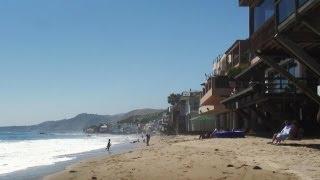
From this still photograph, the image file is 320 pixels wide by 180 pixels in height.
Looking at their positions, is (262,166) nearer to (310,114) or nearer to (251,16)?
(251,16)

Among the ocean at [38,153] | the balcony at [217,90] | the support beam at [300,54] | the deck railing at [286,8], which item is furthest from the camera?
the balcony at [217,90]

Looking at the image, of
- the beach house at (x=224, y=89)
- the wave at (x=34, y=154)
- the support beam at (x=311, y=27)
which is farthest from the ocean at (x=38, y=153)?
the support beam at (x=311, y=27)

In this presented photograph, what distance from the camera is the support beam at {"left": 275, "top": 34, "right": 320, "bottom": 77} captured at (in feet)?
50.2

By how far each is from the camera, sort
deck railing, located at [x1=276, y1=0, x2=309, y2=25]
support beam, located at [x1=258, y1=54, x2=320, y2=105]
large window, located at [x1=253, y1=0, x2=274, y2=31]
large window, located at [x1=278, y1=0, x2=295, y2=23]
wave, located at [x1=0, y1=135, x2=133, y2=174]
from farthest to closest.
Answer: wave, located at [x1=0, y1=135, x2=133, y2=174] → large window, located at [x1=253, y1=0, x2=274, y2=31] → support beam, located at [x1=258, y1=54, x2=320, y2=105] → large window, located at [x1=278, y1=0, x2=295, y2=23] → deck railing, located at [x1=276, y1=0, x2=309, y2=25]

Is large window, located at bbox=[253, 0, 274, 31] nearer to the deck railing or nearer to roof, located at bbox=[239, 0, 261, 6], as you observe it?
roof, located at bbox=[239, 0, 261, 6]

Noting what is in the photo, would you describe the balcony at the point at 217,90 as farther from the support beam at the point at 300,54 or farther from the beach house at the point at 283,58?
the support beam at the point at 300,54

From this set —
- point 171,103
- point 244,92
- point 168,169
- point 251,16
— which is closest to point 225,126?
point 244,92

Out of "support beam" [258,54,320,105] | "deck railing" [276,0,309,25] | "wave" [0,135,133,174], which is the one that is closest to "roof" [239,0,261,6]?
"support beam" [258,54,320,105]

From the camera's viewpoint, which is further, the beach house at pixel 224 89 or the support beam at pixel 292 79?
the beach house at pixel 224 89

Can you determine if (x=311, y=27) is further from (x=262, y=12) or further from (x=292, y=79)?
(x=262, y=12)

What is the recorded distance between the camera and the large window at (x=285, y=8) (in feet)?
50.9

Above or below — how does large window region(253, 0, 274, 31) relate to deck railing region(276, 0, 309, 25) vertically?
above

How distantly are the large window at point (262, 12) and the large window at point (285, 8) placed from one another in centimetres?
139

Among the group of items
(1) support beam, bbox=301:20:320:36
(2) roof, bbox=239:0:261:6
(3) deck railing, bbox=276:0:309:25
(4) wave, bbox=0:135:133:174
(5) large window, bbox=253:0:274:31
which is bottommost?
(4) wave, bbox=0:135:133:174
